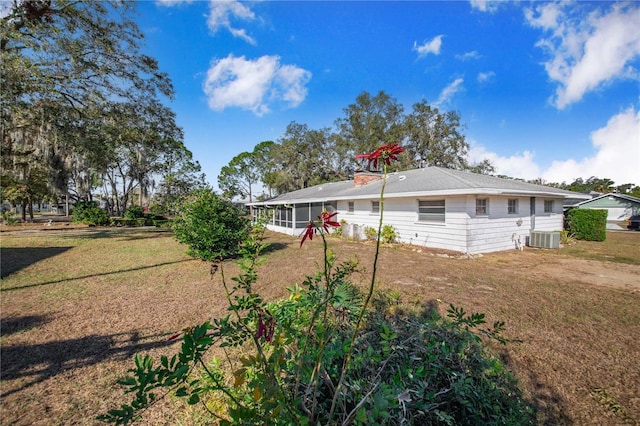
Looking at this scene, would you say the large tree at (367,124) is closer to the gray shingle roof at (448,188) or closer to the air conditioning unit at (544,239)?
the gray shingle roof at (448,188)

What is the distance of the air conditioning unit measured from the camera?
1036 centimetres

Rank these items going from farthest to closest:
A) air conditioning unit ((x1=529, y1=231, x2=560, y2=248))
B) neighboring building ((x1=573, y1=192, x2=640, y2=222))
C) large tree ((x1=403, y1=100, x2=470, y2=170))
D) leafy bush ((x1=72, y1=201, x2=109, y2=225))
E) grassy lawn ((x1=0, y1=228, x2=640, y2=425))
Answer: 1. large tree ((x1=403, y1=100, x2=470, y2=170))
2. neighboring building ((x1=573, y1=192, x2=640, y2=222))
3. leafy bush ((x1=72, y1=201, x2=109, y2=225))
4. air conditioning unit ((x1=529, y1=231, x2=560, y2=248))
5. grassy lawn ((x1=0, y1=228, x2=640, y2=425))

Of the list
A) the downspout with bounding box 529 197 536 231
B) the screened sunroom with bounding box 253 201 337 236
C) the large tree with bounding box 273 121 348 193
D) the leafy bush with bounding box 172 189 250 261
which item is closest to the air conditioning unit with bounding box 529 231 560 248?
the downspout with bounding box 529 197 536 231

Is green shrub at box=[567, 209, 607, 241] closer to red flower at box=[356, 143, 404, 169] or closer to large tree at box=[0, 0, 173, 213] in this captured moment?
red flower at box=[356, 143, 404, 169]

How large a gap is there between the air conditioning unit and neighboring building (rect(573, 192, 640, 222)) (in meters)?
18.3

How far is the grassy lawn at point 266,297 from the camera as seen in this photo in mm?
2461

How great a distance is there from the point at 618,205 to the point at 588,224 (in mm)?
18510

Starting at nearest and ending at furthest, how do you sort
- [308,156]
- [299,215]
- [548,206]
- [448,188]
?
[448,188]
[548,206]
[299,215]
[308,156]

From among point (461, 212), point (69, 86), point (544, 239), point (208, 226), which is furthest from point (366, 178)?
point (69, 86)

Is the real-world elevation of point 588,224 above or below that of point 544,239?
above

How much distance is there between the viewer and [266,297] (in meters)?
4.93

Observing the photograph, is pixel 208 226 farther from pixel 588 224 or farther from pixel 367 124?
pixel 367 124

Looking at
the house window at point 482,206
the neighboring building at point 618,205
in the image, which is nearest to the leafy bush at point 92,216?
the house window at point 482,206

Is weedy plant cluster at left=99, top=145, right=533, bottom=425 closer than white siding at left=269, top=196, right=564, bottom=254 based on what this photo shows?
Yes
